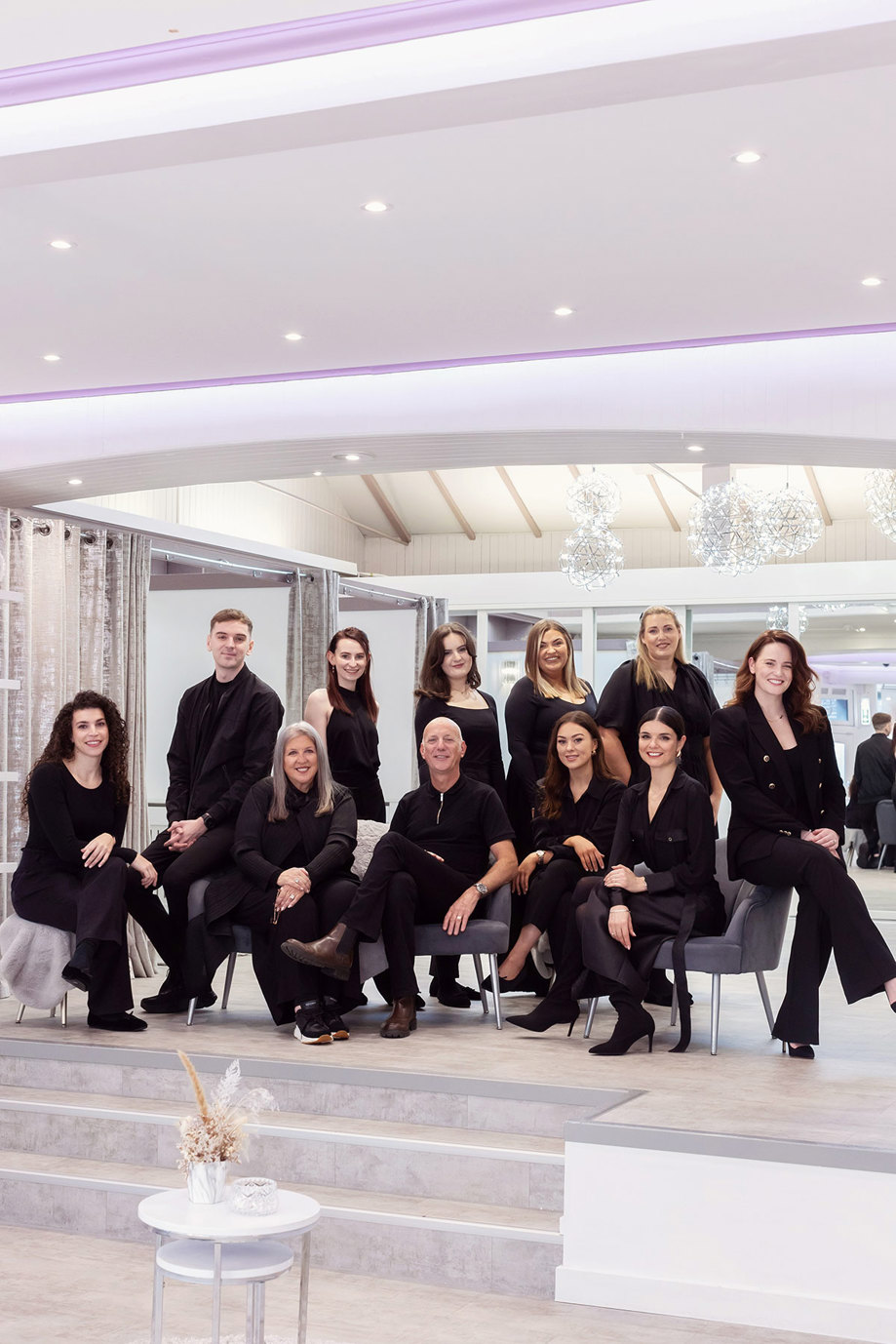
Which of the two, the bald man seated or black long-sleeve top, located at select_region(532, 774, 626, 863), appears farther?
black long-sleeve top, located at select_region(532, 774, 626, 863)

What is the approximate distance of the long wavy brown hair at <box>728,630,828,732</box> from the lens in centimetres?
544

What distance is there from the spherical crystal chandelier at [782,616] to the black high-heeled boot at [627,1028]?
577cm

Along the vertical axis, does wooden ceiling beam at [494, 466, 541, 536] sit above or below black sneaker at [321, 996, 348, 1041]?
above

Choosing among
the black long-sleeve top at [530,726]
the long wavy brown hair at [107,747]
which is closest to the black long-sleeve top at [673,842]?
the black long-sleeve top at [530,726]

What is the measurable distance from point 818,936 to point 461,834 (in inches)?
58.2

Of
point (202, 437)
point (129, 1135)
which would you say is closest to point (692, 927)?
point (129, 1135)

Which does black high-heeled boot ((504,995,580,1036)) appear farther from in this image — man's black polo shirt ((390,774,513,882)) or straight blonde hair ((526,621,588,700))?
straight blonde hair ((526,621,588,700))

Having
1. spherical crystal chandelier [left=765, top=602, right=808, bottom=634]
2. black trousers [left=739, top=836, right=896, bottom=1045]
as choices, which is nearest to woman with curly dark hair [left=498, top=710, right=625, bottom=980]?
black trousers [left=739, top=836, right=896, bottom=1045]

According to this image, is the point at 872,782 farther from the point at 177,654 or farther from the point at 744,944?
the point at 744,944

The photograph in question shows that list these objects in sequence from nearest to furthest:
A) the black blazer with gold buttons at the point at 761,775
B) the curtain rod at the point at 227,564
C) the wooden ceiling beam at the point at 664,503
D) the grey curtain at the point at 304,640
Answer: the black blazer with gold buttons at the point at 761,775 → the curtain rod at the point at 227,564 → the grey curtain at the point at 304,640 → the wooden ceiling beam at the point at 664,503

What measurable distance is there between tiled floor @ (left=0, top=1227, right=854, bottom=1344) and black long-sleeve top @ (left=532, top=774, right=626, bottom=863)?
2129 mm

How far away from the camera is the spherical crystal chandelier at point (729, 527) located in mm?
7266

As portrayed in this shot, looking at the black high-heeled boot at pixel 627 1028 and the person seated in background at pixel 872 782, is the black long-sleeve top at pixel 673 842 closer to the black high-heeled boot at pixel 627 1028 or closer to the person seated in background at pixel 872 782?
the black high-heeled boot at pixel 627 1028

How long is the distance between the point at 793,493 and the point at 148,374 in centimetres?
334
